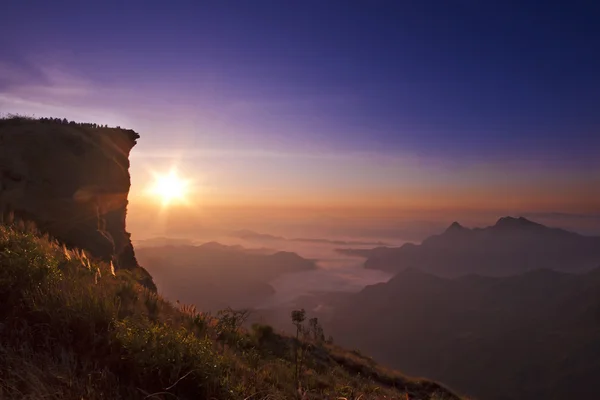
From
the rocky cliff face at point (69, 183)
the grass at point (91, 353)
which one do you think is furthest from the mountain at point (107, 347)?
the rocky cliff face at point (69, 183)

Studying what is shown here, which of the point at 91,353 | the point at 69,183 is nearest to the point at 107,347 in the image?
the point at 91,353

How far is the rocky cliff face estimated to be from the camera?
2170 cm

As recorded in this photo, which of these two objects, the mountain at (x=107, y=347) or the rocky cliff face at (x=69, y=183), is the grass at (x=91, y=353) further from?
the rocky cliff face at (x=69, y=183)

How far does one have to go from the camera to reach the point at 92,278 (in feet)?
28.2

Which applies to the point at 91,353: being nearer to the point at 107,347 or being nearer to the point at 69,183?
the point at 107,347

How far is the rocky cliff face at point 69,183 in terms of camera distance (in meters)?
21.7

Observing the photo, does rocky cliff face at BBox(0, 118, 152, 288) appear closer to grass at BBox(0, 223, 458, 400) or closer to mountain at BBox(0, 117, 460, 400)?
mountain at BBox(0, 117, 460, 400)

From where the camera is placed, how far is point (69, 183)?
2458 centimetres

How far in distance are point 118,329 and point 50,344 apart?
92 cm

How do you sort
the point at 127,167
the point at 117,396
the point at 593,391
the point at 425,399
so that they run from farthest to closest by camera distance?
the point at 593,391 < the point at 127,167 < the point at 425,399 < the point at 117,396

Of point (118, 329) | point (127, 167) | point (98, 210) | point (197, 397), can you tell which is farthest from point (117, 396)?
point (127, 167)

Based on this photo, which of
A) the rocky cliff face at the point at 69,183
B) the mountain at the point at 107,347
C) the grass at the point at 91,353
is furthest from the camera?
the rocky cliff face at the point at 69,183

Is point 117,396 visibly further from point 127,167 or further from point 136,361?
point 127,167

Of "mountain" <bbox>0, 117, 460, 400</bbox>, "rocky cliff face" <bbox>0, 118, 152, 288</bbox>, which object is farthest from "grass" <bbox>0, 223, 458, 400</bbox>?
"rocky cliff face" <bbox>0, 118, 152, 288</bbox>
